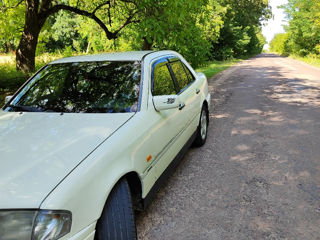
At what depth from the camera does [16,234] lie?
153 centimetres

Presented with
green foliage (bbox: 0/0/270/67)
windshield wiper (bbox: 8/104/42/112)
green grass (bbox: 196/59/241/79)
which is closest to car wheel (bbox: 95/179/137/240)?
windshield wiper (bbox: 8/104/42/112)

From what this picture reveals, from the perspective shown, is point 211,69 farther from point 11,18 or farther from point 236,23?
point 236,23

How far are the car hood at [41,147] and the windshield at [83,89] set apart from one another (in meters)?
0.16

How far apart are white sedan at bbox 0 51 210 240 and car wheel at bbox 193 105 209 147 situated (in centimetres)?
57

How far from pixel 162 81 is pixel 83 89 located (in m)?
0.93

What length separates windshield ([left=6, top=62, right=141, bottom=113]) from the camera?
2.79 m

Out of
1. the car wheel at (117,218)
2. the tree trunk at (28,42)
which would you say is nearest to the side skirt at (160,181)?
the car wheel at (117,218)

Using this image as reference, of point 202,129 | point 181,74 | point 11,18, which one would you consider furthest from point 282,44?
point 181,74

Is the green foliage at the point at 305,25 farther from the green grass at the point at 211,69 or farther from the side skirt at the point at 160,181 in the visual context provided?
the side skirt at the point at 160,181

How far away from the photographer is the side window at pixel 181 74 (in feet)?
12.8

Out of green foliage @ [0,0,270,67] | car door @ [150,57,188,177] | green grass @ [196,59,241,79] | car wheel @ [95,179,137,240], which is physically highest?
green foliage @ [0,0,270,67]

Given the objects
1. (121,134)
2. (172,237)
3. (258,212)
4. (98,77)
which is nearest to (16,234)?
(121,134)

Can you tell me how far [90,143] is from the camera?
6.84 feet

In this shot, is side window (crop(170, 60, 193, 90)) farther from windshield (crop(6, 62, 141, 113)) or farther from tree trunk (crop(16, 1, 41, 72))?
tree trunk (crop(16, 1, 41, 72))
